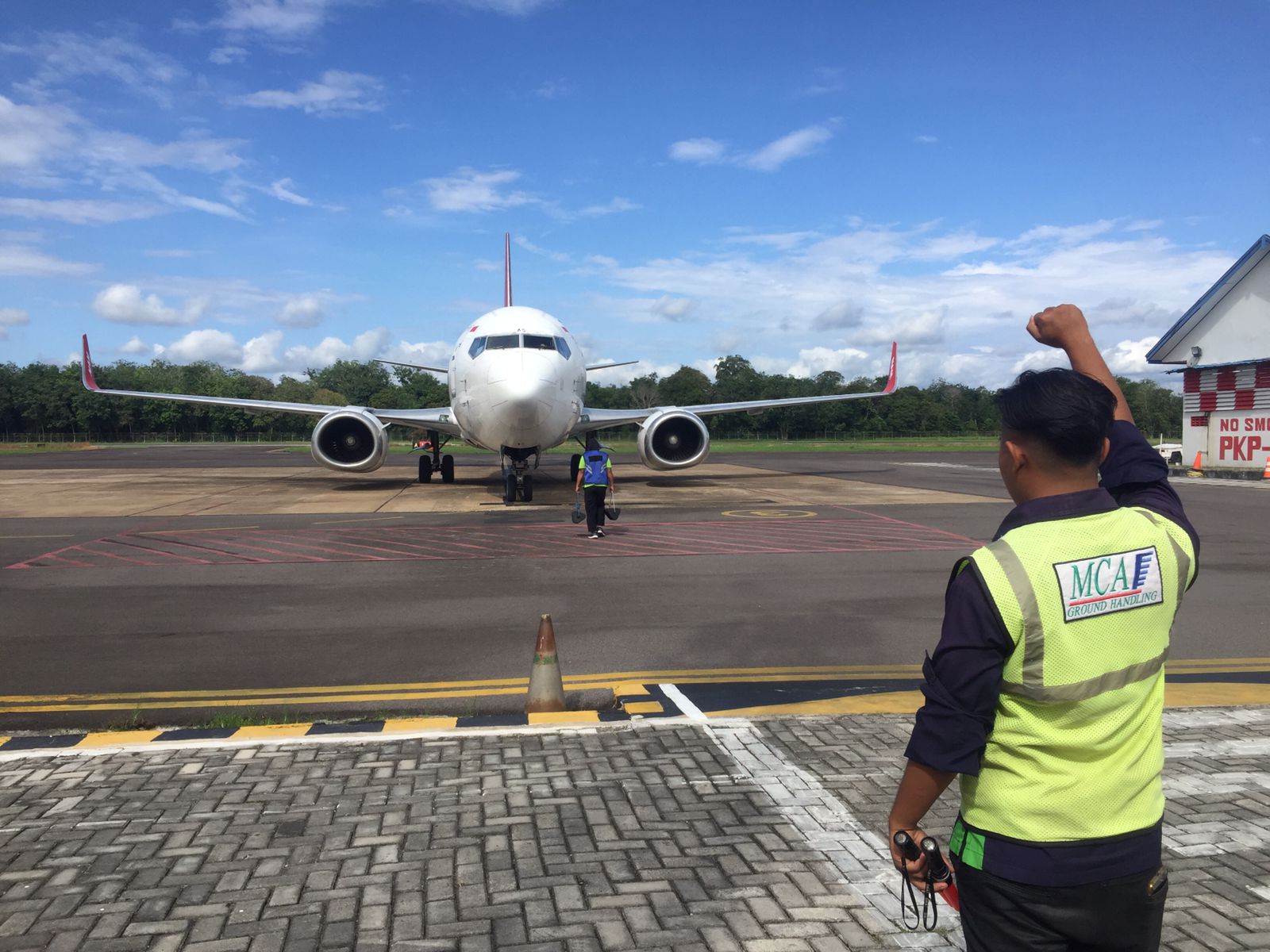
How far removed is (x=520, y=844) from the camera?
12.0 feet

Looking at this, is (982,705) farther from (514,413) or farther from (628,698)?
(514,413)

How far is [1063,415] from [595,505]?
37.2ft

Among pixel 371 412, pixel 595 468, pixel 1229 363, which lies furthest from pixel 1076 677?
pixel 1229 363

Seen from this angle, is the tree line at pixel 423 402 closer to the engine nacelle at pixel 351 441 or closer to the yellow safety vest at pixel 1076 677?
the engine nacelle at pixel 351 441

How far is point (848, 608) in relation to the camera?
852 cm

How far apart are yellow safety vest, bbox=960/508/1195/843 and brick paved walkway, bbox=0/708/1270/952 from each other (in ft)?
4.50

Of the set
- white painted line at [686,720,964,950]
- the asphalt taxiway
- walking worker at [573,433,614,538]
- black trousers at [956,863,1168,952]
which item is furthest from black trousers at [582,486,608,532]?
black trousers at [956,863,1168,952]

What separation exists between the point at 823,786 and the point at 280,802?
258 cm

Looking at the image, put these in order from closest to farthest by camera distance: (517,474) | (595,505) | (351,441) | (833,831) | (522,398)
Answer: (833,831)
(595,505)
(522,398)
(517,474)
(351,441)

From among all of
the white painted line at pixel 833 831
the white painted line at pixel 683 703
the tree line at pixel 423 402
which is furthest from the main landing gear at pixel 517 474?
the tree line at pixel 423 402

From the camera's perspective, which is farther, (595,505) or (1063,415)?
(595,505)

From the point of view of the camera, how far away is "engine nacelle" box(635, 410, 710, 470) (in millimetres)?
20375

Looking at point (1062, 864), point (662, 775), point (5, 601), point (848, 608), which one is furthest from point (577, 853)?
point (5, 601)

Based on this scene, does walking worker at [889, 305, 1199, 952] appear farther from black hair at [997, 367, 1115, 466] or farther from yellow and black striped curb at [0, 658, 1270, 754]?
yellow and black striped curb at [0, 658, 1270, 754]
